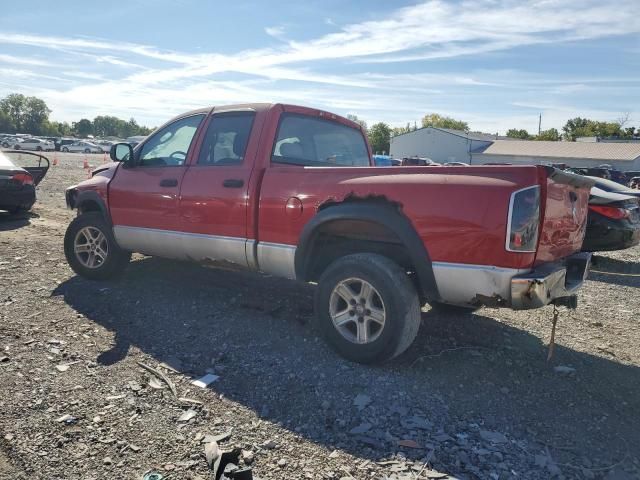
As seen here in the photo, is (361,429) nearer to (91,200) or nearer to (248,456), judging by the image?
(248,456)

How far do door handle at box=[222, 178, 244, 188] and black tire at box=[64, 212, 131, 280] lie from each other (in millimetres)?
1917

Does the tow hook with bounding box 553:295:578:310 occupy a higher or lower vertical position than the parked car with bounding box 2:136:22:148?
lower

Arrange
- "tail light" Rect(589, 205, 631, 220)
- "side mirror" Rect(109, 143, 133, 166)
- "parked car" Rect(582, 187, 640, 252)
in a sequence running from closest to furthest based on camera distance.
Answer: "side mirror" Rect(109, 143, 133, 166)
"parked car" Rect(582, 187, 640, 252)
"tail light" Rect(589, 205, 631, 220)

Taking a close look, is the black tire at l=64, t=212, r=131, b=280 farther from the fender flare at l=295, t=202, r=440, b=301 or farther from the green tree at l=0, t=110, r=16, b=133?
the green tree at l=0, t=110, r=16, b=133

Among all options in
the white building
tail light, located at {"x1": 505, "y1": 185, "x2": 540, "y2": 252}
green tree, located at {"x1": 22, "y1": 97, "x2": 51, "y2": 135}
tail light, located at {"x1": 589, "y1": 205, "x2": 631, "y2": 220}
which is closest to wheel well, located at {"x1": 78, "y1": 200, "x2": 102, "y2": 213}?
tail light, located at {"x1": 505, "y1": 185, "x2": 540, "y2": 252}

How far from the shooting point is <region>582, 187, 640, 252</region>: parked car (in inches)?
241

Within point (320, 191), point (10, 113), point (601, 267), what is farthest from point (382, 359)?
point (10, 113)

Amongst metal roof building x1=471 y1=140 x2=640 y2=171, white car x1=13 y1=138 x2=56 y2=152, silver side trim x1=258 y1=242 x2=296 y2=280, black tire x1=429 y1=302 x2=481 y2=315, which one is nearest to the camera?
silver side trim x1=258 y1=242 x2=296 y2=280

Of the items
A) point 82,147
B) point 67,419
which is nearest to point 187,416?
point 67,419

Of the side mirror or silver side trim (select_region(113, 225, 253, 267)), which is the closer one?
silver side trim (select_region(113, 225, 253, 267))

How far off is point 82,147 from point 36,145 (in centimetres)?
464

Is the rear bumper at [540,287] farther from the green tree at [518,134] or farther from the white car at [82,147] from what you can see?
the green tree at [518,134]

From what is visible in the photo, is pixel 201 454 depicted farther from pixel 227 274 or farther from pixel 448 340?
pixel 227 274

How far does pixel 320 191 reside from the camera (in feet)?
12.9
